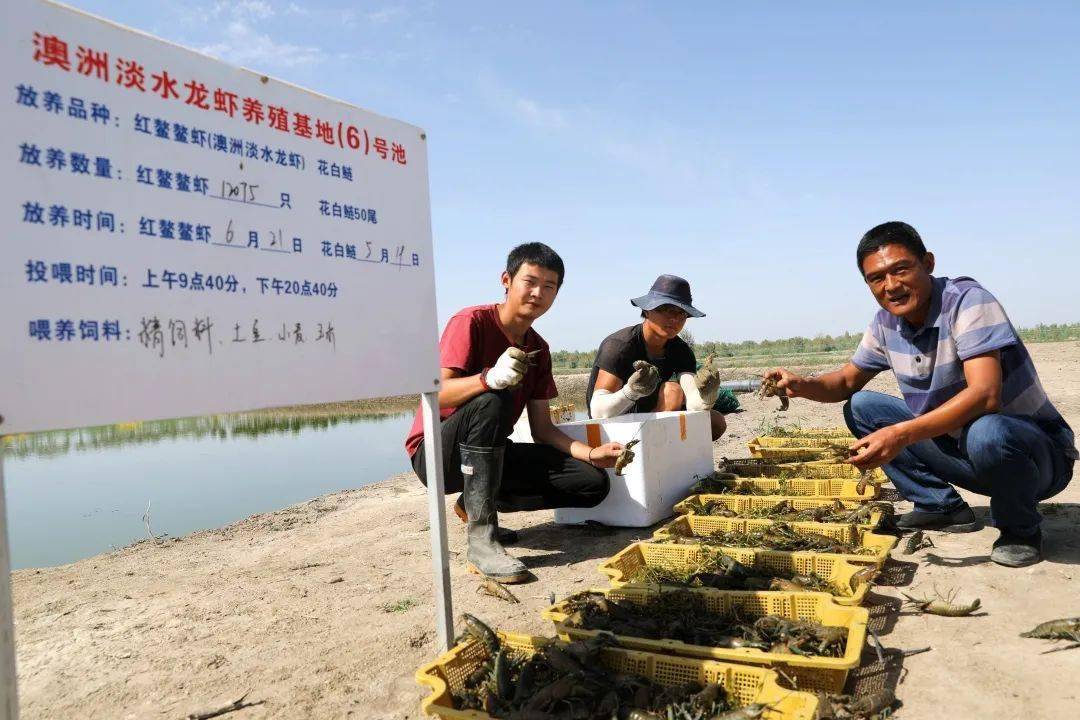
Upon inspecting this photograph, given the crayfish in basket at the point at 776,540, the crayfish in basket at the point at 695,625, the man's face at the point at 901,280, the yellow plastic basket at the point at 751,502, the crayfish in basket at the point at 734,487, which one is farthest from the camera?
the crayfish in basket at the point at 734,487

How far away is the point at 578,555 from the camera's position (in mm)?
3875

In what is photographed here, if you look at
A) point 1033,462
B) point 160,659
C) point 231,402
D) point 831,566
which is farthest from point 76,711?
point 1033,462

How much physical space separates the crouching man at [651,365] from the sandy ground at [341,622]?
105 cm

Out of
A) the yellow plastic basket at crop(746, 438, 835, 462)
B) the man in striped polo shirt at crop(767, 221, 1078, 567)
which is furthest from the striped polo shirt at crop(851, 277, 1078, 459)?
the yellow plastic basket at crop(746, 438, 835, 462)

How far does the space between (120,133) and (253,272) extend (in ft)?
1.62

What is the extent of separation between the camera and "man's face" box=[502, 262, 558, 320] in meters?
3.68

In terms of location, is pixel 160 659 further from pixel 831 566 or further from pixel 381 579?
pixel 831 566

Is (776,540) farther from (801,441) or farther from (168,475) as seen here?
(168,475)

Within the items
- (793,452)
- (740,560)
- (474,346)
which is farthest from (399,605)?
(793,452)

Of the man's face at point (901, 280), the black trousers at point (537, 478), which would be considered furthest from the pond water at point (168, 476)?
the man's face at point (901, 280)

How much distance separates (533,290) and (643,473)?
4.58 ft

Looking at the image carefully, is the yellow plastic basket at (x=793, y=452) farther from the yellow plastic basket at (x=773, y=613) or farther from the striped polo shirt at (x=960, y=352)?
the yellow plastic basket at (x=773, y=613)

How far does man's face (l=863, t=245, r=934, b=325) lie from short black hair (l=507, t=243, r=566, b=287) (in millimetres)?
1638

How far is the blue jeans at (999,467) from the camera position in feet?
10.4
